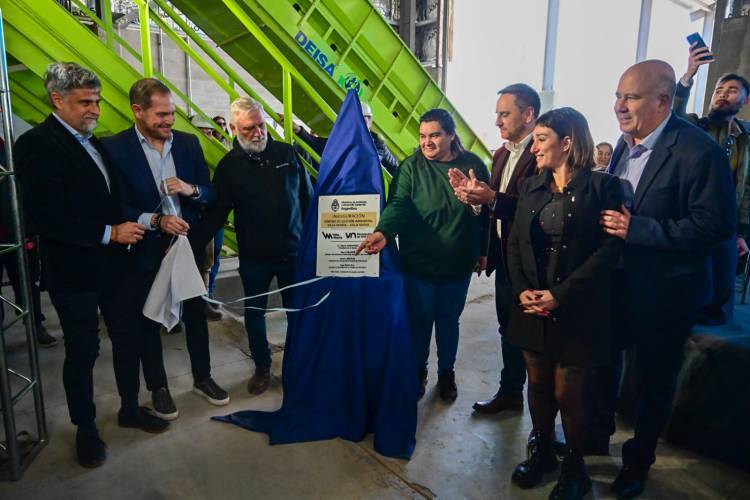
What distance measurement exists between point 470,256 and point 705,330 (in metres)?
1.14

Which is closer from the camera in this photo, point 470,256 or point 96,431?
point 96,431

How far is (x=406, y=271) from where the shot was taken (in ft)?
8.64

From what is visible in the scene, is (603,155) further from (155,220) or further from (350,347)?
(155,220)

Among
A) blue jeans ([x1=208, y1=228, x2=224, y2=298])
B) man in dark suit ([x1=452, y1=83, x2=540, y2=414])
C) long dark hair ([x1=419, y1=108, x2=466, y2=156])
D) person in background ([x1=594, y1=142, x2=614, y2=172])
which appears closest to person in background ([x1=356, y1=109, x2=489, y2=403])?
long dark hair ([x1=419, y1=108, x2=466, y2=156])

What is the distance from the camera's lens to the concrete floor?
1979mm

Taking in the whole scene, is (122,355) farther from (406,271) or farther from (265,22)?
(265,22)

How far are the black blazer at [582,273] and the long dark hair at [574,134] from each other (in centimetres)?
4

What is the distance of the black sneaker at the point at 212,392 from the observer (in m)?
2.68

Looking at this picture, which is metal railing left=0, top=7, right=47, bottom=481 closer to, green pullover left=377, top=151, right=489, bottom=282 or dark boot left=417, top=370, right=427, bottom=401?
green pullover left=377, top=151, right=489, bottom=282

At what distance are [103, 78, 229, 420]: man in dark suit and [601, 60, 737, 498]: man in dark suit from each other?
1.88m

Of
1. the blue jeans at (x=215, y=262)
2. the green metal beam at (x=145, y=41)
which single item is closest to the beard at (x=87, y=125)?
the green metal beam at (x=145, y=41)

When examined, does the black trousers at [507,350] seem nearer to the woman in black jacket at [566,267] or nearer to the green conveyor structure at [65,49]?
the woman in black jacket at [566,267]

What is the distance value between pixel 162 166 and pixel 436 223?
139cm

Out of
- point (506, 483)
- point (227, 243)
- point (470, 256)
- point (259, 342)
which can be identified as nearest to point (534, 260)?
point (470, 256)
